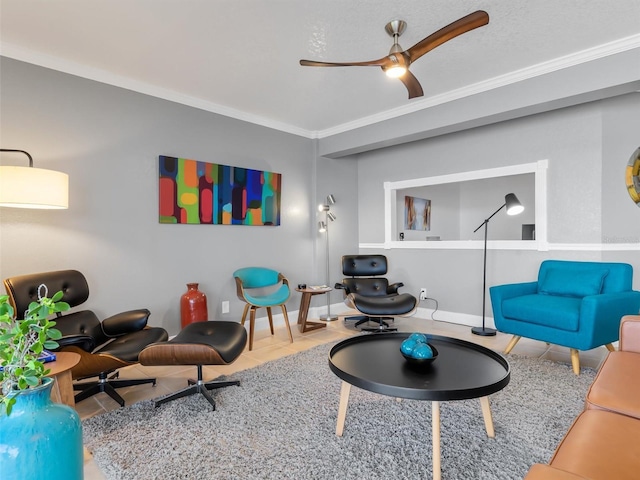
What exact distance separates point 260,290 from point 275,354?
108 centimetres

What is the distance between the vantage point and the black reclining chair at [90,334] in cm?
215

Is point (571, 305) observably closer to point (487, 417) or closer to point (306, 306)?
point (487, 417)

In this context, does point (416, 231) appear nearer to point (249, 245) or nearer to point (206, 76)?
point (249, 245)

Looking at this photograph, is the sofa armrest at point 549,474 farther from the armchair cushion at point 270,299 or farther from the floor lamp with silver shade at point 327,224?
the floor lamp with silver shade at point 327,224

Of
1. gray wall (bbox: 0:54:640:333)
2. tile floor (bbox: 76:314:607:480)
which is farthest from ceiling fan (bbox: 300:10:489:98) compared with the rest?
tile floor (bbox: 76:314:607:480)

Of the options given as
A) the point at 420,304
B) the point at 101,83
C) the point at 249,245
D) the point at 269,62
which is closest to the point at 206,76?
the point at 269,62

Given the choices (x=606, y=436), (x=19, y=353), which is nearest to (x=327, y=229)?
(x=606, y=436)

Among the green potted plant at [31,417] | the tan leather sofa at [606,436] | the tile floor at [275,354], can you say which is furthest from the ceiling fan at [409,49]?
the tile floor at [275,354]

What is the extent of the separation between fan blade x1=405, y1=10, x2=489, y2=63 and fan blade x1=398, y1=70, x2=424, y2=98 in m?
0.21

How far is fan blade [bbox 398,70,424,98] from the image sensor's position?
2.49m

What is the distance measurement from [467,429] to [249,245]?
2.95 metres

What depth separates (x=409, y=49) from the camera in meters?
2.25

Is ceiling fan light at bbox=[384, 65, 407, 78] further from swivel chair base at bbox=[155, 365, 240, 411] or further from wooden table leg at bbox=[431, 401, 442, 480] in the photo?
swivel chair base at bbox=[155, 365, 240, 411]

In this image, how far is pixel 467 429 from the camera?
1979 mm
